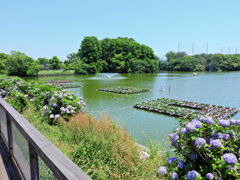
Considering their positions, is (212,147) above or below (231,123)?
below

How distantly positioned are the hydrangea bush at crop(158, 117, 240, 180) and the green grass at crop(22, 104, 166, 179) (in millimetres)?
807

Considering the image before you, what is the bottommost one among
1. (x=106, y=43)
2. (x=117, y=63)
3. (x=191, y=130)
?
(x=191, y=130)

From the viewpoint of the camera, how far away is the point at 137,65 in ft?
160

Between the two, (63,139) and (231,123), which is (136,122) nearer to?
(63,139)

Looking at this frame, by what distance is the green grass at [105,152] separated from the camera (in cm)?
258

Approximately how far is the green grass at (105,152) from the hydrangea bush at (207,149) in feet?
2.65

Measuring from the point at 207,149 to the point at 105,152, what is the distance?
179cm

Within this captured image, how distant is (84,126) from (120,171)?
1.37m

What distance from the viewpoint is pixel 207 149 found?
4.93ft

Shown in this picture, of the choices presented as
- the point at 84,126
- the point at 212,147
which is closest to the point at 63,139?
the point at 84,126

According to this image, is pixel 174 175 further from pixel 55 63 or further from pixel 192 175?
pixel 55 63

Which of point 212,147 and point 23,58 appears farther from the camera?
point 23,58

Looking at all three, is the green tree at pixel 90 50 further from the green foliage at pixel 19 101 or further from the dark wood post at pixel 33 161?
the dark wood post at pixel 33 161

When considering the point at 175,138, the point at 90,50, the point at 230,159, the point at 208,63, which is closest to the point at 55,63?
the point at 90,50
